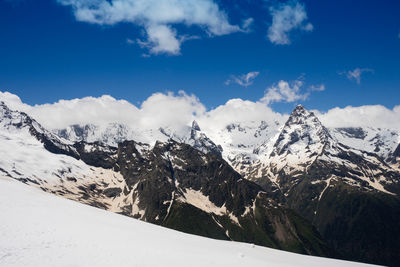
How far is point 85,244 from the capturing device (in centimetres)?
2344

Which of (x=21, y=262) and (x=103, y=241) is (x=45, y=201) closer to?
(x=103, y=241)

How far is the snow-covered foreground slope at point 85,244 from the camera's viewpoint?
20580 millimetres

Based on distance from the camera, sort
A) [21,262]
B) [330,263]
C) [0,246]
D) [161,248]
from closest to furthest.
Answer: [21,262]
[0,246]
[161,248]
[330,263]

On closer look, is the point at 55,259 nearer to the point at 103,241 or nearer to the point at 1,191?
the point at 103,241

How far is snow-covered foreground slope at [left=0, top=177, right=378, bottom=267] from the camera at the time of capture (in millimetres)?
20580

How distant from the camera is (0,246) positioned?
20344 millimetres

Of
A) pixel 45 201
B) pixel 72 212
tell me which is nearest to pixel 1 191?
pixel 45 201

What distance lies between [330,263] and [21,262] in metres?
27.7

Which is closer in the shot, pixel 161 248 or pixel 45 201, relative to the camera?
pixel 161 248

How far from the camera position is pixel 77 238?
79.9 feet

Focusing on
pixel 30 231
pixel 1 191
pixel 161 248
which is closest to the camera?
pixel 30 231

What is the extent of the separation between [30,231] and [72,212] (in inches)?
361

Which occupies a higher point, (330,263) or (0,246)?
(330,263)

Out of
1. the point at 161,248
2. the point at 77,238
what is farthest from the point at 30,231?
the point at 161,248
